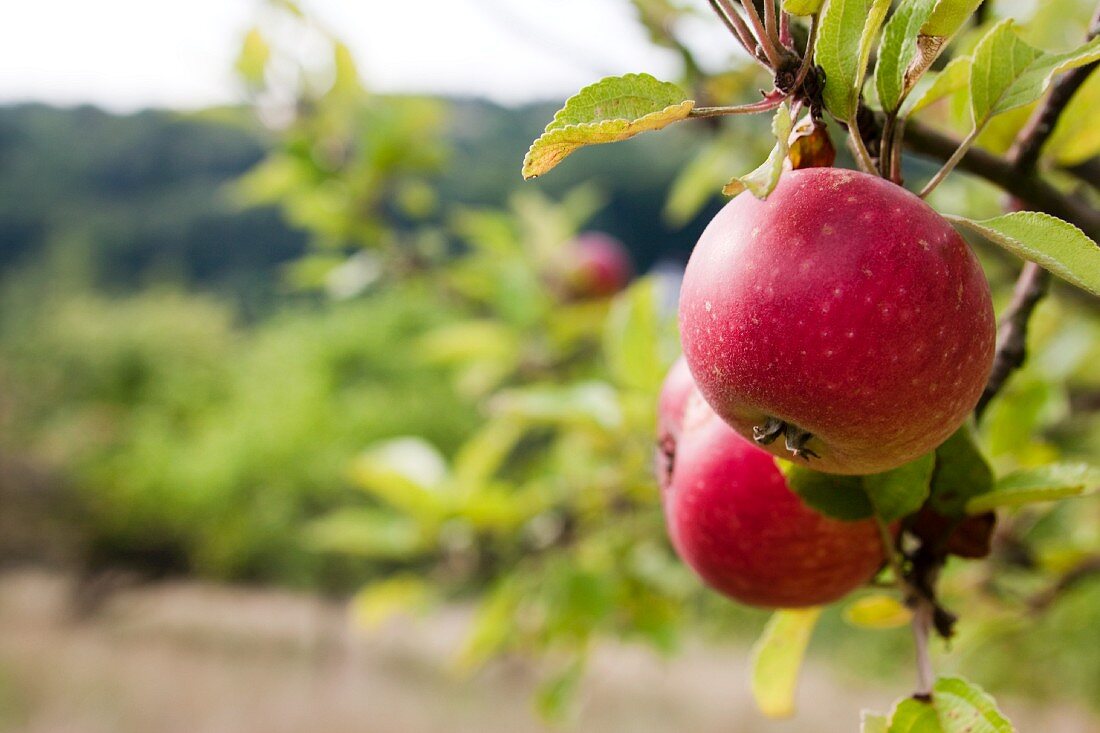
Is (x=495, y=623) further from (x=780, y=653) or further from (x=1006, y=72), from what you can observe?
(x=1006, y=72)

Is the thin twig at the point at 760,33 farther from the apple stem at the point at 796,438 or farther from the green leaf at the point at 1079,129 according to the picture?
the green leaf at the point at 1079,129

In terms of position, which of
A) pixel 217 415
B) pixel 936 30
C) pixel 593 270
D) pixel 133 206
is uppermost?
pixel 133 206

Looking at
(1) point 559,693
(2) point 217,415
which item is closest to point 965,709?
(1) point 559,693

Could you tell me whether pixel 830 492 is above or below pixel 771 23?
below

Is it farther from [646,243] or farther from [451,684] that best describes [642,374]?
[646,243]

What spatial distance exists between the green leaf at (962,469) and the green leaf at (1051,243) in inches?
3.6

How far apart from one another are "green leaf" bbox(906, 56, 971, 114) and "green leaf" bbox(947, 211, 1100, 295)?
5cm

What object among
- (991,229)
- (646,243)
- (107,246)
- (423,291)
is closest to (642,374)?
(991,229)

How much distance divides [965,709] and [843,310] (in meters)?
0.12

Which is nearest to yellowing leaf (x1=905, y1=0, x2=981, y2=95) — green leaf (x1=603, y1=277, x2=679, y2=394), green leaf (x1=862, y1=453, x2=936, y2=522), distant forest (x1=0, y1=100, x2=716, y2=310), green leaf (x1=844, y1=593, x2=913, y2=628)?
green leaf (x1=862, y1=453, x2=936, y2=522)

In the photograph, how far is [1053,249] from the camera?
0.61ft

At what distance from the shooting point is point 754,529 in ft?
0.88

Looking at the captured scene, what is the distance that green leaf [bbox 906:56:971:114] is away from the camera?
231mm

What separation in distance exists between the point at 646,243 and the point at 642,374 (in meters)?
3.42
